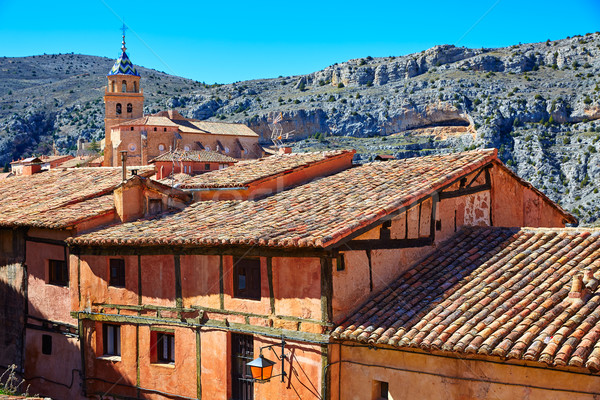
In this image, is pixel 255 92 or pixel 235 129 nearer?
pixel 235 129

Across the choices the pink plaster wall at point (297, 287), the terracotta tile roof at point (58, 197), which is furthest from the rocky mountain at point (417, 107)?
the pink plaster wall at point (297, 287)

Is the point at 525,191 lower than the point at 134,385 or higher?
higher

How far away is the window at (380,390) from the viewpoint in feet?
39.7

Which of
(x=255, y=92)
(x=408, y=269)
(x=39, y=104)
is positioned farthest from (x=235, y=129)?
(x=408, y=269)

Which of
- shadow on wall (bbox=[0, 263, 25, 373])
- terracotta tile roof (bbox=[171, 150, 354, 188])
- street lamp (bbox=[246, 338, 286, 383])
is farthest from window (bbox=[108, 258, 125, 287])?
street lamp (bbox=[246, 338, 286, 383])

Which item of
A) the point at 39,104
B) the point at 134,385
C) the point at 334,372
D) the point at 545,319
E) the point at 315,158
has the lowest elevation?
the point at 134,385

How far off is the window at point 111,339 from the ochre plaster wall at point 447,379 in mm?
6529

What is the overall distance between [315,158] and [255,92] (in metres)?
117

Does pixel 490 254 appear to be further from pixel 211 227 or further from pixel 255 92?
pixel 255 92

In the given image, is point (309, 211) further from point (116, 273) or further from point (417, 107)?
point (417, 107)

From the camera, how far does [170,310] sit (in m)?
15.0

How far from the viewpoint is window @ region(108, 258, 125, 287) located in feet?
53.8

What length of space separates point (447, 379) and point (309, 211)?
4912mm

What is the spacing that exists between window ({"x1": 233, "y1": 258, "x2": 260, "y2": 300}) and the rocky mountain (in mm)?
68177
